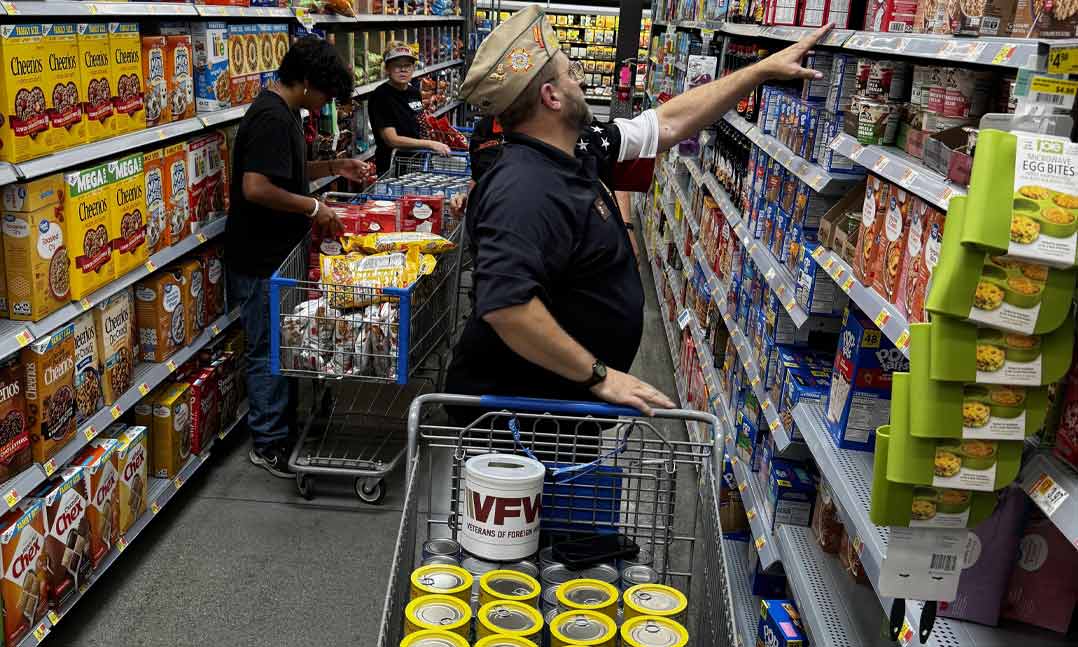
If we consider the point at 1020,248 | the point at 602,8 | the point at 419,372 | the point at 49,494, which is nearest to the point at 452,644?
the point at 1020,248

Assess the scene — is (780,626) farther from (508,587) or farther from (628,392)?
(508,587)

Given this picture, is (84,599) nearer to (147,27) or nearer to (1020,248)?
(147,27)

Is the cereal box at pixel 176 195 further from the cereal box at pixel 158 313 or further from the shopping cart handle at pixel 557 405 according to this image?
the shopping cart handle at pixel 557 405

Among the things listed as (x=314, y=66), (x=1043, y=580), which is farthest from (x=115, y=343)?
(x=1043, y=580)

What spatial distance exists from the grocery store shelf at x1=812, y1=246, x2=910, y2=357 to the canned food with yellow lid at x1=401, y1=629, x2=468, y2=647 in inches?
39.5

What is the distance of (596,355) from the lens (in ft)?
8.00

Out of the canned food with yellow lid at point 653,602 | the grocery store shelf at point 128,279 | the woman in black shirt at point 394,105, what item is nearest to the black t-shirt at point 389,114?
the woman in black shirt at point 394,105

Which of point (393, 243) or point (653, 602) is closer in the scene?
point (653, 602)

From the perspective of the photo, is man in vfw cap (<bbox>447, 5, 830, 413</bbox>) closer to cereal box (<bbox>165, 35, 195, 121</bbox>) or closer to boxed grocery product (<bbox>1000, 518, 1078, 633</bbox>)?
boxed grocery product (<bbox>1000, 518, 1078, 633</bbox>)

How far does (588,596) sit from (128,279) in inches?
98.1

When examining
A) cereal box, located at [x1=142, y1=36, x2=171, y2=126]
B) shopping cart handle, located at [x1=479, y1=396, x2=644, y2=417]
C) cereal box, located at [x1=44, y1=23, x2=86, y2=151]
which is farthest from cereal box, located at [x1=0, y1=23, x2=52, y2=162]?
shopping cart handle, located at [x1=479, y1=396, x2=644, y2=417]

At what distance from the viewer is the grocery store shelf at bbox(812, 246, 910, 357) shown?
81.6 inches

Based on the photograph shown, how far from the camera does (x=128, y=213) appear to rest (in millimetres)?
3434

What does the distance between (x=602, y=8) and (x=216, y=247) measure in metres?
16.8
